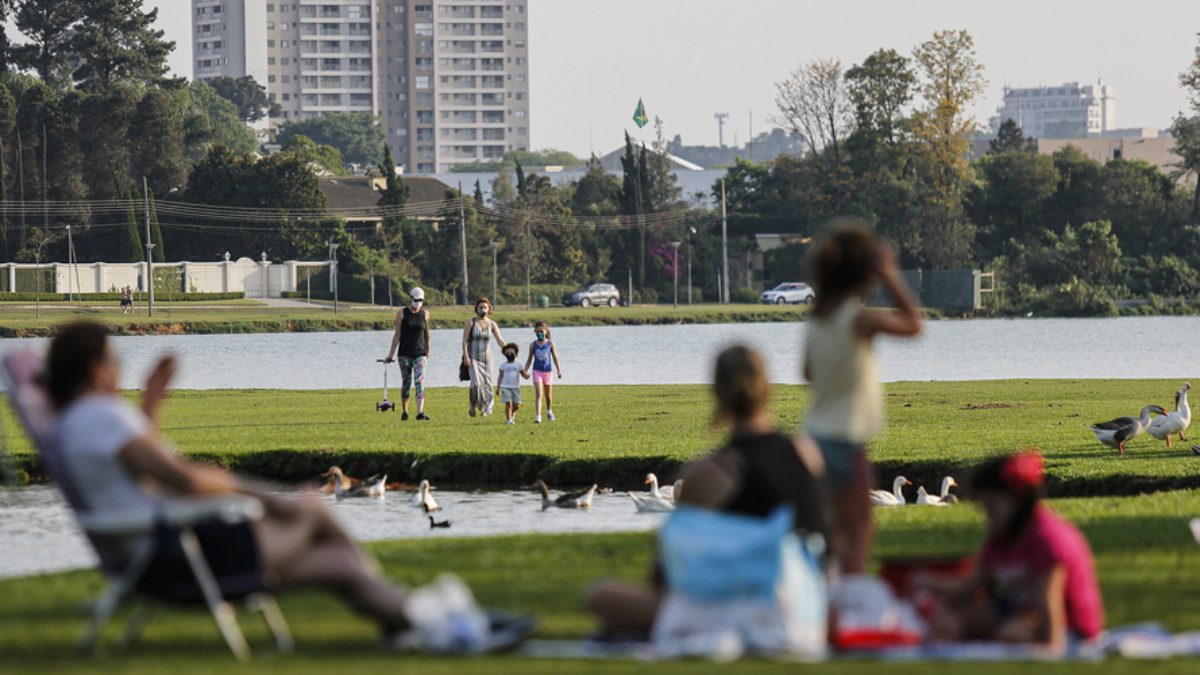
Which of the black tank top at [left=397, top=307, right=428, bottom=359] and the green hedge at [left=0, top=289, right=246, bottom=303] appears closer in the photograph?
the black tank top at [left=397, top=307, right=428, bottom=359]

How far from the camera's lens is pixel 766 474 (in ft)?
24.7

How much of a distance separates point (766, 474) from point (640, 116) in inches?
5891

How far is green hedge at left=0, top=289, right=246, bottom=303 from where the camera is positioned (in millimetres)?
97562

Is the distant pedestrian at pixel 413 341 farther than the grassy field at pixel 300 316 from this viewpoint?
No

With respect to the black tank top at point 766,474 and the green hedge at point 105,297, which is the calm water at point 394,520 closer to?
the black tank top at point 766,474

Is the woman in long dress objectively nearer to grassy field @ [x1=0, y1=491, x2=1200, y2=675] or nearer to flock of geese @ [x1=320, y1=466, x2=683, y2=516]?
flock of geese @ [x1=320, y1=466, x2=683, y2=516]

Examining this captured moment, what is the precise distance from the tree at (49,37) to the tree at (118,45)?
903 mm

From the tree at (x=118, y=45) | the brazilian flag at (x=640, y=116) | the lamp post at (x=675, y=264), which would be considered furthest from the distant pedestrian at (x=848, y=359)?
the brazilian flag at (x=640, y=116)

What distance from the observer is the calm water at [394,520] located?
16.0m

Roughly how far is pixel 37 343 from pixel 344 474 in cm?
5466

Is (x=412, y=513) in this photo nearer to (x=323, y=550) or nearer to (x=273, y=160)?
(x=323, y=550)

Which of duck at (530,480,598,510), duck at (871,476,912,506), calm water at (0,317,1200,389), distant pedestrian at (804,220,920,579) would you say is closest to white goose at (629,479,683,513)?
duck at (530,480,598,510)

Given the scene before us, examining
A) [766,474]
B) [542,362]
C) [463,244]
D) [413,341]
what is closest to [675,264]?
[463,244]

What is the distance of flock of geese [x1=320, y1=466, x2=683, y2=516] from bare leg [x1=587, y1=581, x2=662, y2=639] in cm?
864
